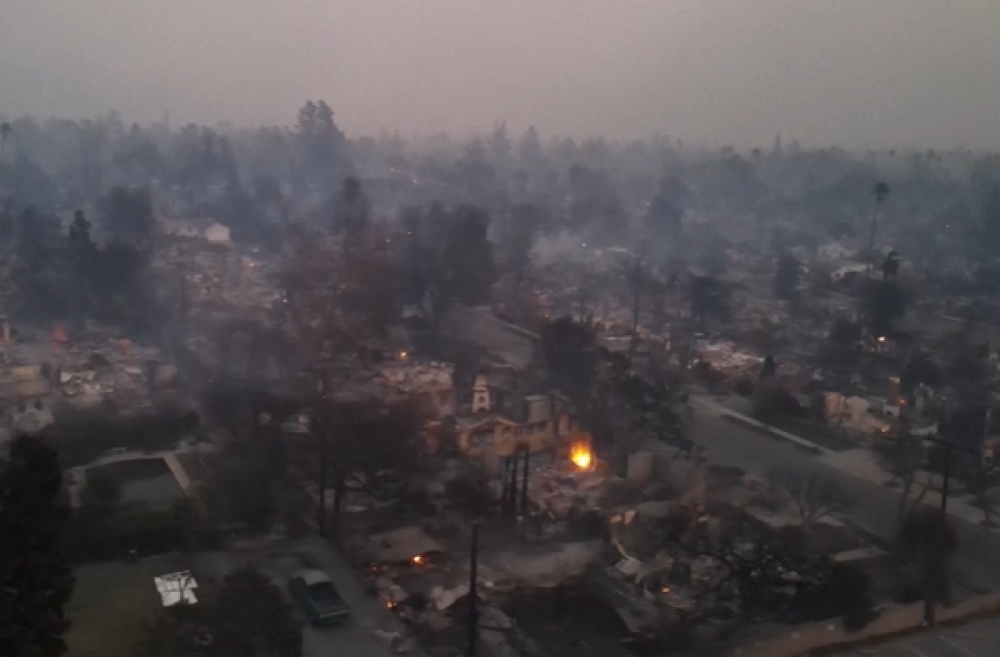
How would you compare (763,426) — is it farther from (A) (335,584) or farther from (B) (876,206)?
(A) (335,584)

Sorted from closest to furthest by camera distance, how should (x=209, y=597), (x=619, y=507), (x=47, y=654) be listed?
(x=47, y=654) → (x=209, y=597) → (x=619, y=507)

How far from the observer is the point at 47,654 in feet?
6.18

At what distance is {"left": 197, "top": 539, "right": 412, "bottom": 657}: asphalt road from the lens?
2018 mm

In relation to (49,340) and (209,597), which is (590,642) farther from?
(49,340)

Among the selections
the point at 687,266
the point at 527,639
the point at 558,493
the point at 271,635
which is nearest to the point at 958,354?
the point at 687,266

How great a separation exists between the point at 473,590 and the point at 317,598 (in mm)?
374

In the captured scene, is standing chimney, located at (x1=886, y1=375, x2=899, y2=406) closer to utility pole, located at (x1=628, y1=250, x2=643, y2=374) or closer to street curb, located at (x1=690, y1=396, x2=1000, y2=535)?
street curb, located at (x1=690, y1=396, x2=1000, y2=535)

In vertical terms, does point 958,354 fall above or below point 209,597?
above

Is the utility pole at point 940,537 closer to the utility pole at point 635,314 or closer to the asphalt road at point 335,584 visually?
the utility pole at point 635,314

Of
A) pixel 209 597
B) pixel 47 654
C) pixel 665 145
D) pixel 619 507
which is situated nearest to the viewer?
pixel 47 654

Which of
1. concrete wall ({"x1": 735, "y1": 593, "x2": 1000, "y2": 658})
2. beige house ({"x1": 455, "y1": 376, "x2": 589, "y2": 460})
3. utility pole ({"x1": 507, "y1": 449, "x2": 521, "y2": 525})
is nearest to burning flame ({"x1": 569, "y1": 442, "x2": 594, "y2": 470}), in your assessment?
beige house ({"x1": 455, "y1": 376, "x2": 589, "y2": 460})

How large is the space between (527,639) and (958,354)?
1362 millimetres

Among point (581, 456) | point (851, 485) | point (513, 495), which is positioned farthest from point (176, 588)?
point (851, 485)

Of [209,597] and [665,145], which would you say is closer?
[209,597]
